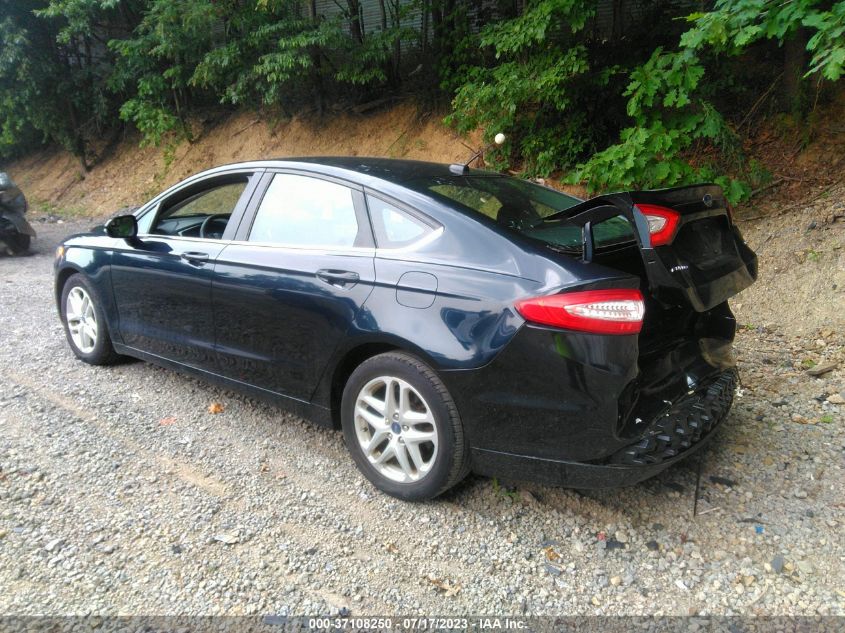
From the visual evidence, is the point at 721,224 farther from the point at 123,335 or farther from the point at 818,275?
the point at 123,335

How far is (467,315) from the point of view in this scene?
2.70 meters

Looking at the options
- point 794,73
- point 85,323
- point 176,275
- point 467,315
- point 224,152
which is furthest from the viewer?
point 224,152

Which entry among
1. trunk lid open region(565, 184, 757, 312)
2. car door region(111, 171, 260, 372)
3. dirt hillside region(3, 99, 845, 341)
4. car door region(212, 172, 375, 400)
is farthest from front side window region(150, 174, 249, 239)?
dirt hillside region(3, 99, 845, 341)

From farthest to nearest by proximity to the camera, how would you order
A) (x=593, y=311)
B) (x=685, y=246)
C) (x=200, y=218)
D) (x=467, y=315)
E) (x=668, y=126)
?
(x=668, y=126) → (x=200, y=218) → (x=685, y=246) → (x=467, y=315) → (x=593, y=311)

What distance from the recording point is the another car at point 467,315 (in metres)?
2.56

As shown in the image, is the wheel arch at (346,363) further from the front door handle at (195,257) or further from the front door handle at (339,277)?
the front door handle at (195,257)

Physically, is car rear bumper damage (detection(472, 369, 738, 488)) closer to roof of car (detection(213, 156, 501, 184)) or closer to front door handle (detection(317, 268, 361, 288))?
front door handle (detection(317, 268, 361, 288))

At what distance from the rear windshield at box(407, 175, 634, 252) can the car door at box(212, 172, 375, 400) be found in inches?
18.0

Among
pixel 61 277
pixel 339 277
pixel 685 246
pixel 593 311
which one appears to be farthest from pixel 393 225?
pixel 61 277

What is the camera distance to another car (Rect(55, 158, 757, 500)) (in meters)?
2.56

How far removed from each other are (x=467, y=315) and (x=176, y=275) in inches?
82.9

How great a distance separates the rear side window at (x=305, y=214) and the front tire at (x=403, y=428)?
2.36 ft

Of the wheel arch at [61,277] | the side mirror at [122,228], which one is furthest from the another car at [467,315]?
the wheel arch at [61,277]

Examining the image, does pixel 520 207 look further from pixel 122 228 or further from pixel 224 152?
pixel 224 152
